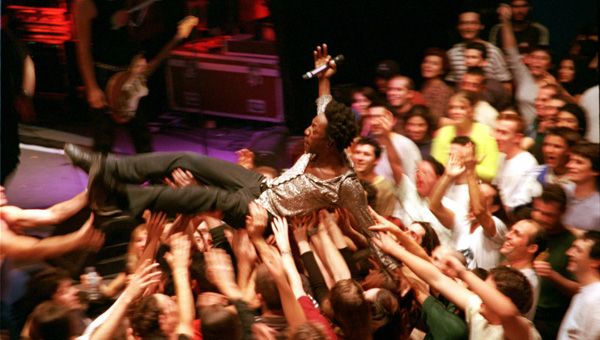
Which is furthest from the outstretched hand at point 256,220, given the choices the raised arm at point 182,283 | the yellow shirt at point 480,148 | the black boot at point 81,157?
the yellow shirt at point 480,148

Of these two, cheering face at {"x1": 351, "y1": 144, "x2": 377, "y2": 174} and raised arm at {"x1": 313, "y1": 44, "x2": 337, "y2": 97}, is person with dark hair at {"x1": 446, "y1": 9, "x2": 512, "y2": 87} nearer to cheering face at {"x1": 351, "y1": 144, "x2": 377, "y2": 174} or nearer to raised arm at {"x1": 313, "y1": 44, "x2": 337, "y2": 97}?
cheering face at {"x1": 351, "y1": 144, "x2": 377, "y2": 174}

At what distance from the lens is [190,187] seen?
146 inches

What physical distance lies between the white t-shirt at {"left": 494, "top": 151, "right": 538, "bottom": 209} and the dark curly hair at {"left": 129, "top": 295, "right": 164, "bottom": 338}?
247cm

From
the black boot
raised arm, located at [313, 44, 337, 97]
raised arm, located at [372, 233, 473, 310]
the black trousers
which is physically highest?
raised arm, located at [313, 44, 337, 97]

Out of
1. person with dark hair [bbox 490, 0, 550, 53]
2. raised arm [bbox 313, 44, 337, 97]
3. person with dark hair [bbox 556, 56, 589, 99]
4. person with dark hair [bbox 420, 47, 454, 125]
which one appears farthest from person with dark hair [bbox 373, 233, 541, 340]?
person with dark hair [bbox 490, 0, 550, 53]

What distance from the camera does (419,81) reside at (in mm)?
7688

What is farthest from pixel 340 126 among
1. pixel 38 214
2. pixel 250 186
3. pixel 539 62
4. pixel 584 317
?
pixel 539 62

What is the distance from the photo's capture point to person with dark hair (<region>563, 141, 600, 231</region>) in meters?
4.36

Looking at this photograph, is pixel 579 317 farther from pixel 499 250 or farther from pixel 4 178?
pixel 4 178

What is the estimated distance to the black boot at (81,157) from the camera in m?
3.73

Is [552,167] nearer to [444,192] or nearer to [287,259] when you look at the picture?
[444,192]

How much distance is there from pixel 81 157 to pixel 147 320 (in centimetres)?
115

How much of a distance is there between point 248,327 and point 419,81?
507 centimetres

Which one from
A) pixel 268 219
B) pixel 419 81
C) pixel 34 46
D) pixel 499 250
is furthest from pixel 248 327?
pixel 419 81
